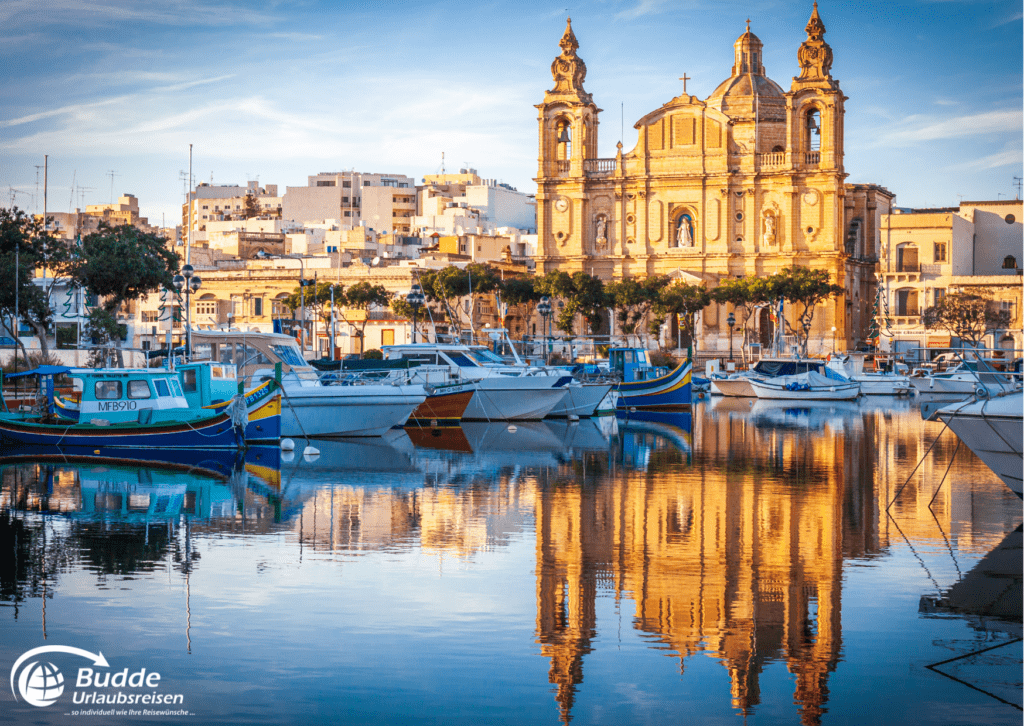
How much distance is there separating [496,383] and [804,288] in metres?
39.8

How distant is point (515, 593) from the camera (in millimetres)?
13398

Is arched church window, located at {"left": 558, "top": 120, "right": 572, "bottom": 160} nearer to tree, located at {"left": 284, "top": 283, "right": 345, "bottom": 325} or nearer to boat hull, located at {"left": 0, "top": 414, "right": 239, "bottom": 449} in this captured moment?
tree, located at {"left": 284, "top": 283, "right": 345, "bottom": 325}

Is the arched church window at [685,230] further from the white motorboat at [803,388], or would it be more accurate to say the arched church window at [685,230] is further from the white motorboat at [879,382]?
the white motorboat at [803,388]

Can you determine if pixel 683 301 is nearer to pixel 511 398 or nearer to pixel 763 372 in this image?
pixel 763 372

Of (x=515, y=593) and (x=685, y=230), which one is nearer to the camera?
(x=515, y=593)

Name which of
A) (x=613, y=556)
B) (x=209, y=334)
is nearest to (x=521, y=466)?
(x=613, y=556)

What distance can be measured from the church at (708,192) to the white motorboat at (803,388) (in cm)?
2280

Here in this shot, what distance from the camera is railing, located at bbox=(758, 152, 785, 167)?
265 feet

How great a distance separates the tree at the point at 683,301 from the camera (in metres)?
72.2

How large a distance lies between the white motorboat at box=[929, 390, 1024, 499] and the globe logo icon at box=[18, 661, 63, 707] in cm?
1145

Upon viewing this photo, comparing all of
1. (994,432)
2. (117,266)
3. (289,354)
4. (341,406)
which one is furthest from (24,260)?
(994,432)

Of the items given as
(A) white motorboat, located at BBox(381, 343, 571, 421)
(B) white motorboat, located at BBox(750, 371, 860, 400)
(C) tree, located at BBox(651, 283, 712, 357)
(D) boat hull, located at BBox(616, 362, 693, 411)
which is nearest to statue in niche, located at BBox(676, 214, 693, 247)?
(C) tree, located at BBox(651, 283, 712, 357)

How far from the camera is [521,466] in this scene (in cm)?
2538

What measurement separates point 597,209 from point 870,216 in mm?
21191
